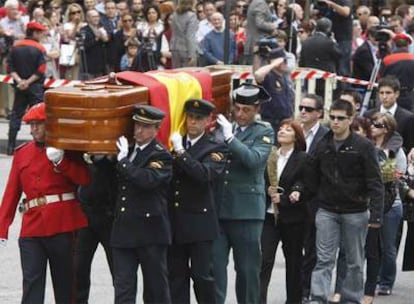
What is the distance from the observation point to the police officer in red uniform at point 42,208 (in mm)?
9438

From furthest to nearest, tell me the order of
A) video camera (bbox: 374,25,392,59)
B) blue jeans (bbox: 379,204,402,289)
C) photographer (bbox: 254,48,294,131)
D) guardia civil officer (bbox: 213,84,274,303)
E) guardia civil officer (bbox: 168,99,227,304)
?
1. video camera (bbox: 374,25,392,59)
2. photographer (bbox: 254,48,294,131)
3. blue jeans (bbox: 379,204,402,289)
4. guardia civil officer (bbox: 213,84,274,303)
5. guardia civil officer (bbox: 168,99,227,304)

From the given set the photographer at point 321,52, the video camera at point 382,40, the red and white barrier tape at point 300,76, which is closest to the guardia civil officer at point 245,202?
the red and white barrier tape at point 300,76

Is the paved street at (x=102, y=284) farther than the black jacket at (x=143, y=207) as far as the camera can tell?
Yes

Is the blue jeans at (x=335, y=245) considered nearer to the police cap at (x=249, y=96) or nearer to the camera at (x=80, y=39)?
the police cap at (x=249, y=96)

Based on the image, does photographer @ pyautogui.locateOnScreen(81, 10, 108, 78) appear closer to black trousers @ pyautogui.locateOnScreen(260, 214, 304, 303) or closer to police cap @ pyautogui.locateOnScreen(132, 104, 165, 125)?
black trousers @ pyautogui.locateOnScreen(260, 214, 304, 303)

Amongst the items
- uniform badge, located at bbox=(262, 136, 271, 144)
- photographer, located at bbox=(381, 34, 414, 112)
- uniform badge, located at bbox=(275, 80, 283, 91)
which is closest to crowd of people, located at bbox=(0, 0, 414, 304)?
uniform badge, located at bbox=(262, 136, 271, 144)

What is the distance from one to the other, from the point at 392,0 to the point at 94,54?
8.60 metres

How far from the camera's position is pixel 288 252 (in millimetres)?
10867

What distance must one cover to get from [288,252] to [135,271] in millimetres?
1921

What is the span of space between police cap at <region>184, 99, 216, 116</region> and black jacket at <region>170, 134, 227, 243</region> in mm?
264

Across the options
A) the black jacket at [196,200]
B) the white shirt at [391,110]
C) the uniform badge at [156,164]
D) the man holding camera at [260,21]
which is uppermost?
the uniform badge at [156,164]

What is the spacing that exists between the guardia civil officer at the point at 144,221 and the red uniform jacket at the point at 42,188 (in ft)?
1.28

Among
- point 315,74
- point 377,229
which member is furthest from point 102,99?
point 315,74

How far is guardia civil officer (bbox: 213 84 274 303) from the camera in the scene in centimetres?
1012
